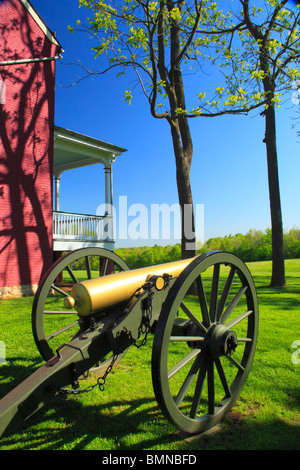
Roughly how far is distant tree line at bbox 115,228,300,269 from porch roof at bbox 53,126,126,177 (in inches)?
179

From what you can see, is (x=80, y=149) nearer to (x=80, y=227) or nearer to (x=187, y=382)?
(x=80, y=227)

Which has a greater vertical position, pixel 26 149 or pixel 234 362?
pixel 26 149

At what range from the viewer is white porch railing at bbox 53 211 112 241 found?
1286 centimetres

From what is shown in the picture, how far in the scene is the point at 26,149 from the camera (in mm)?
11727

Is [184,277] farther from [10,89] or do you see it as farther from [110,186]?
[110,186]

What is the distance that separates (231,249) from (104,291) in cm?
1781

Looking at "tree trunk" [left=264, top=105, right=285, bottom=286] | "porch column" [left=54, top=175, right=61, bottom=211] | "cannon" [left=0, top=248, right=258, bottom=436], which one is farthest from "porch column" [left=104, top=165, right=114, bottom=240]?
"cannon" [left=0, top=248, right=258, bottom=436]

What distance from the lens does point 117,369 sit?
4.15m

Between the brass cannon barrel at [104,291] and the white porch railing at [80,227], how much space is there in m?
10.2

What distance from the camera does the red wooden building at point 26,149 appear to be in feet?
36.1

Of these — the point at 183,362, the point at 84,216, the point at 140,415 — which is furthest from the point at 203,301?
the point at 84,216

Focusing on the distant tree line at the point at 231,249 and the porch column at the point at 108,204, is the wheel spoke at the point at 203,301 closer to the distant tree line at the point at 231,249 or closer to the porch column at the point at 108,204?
the distant tree line at the point at 231,249

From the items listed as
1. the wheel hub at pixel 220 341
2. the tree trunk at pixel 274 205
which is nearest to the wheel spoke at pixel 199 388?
the wheel hub at pixel 220 341
